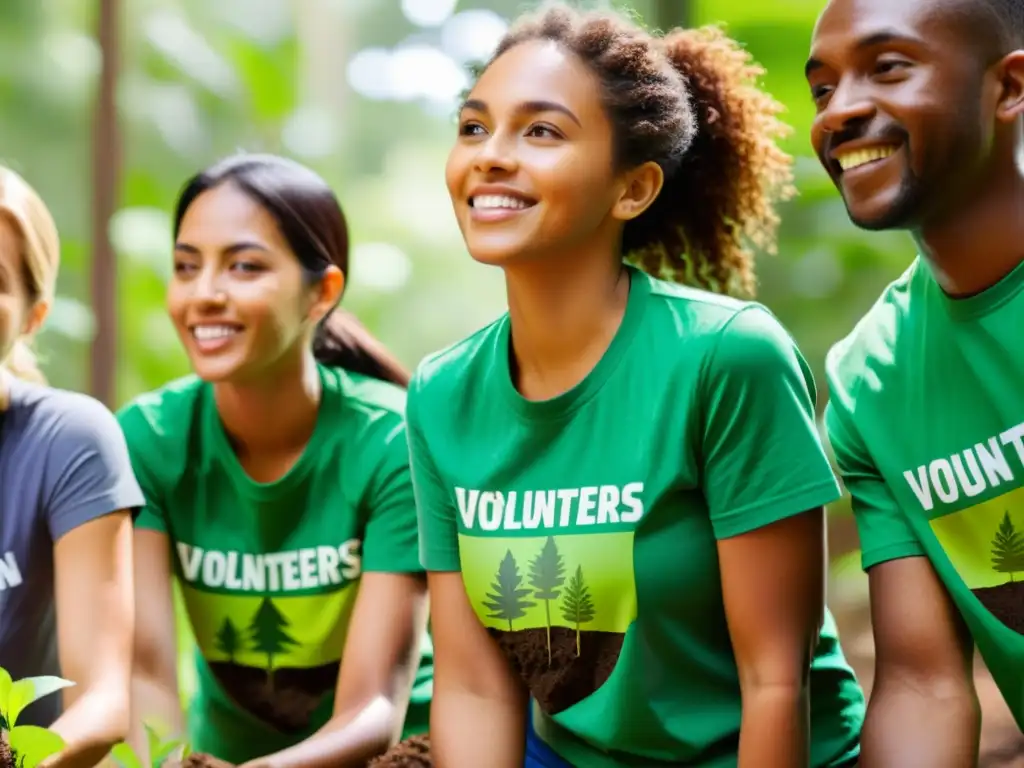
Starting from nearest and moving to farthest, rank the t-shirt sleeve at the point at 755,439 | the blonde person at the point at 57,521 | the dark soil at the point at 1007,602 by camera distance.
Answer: the t-shirt sleeve at the point at 755,439, the dark soil at the point at 1007,602, the blonde person at the point at 57,521

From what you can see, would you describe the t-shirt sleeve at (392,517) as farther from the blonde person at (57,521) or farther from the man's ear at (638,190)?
the man's ear at (638,190)

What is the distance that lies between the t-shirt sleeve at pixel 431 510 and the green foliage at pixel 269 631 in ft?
1.47

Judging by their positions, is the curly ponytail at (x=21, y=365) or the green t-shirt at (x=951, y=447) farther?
the curly ponytail at (x=21, y=365)

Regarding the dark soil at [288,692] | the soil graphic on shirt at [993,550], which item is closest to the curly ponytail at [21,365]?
the dark soil at [288,692]

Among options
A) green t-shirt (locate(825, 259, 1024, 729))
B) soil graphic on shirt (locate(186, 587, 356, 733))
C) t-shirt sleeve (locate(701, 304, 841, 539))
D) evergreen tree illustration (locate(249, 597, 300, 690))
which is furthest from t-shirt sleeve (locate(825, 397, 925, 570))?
evergreen tree illustration (locate(249, 597, 300, 690))

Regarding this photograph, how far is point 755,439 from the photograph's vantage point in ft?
5.73

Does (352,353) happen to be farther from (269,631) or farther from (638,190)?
(638,190)

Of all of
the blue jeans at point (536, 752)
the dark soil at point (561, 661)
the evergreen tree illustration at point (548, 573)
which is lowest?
the blue jeans at point (536, 752)

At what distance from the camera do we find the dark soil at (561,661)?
5.99ft

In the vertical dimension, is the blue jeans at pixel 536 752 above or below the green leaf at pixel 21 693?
below

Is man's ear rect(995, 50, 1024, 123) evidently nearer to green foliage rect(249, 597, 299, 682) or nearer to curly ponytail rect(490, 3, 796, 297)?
curly ponytail rect(490, 3, 796, 297)

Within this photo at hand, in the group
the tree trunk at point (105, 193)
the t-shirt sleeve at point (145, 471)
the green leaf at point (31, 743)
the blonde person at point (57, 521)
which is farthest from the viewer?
the tree trunk at point (105, 193)

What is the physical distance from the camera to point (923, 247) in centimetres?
187

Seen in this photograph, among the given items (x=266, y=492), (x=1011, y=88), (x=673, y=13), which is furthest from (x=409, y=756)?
(x=673, y=13)
